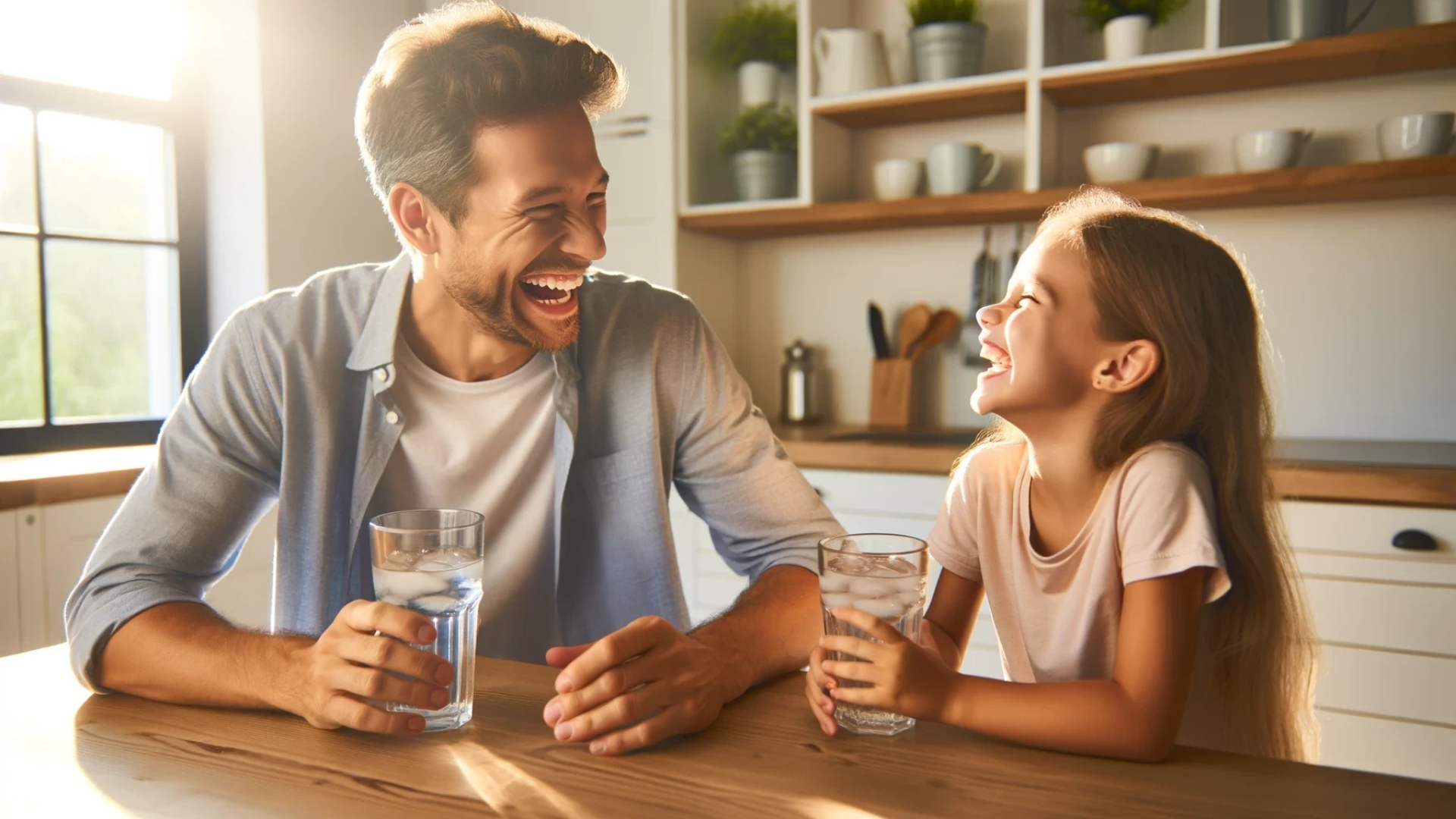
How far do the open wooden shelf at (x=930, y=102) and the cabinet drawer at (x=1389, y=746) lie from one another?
1575 mm

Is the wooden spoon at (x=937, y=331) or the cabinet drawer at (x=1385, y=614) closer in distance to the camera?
the cabinet drawer at (x=1385, y=614)

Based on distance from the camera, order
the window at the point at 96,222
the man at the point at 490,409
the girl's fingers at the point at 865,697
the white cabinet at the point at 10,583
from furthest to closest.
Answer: the window at the point at 96,222 < the white cabinet at the point at 10,583 < the man at the point at 490,409 < the girl's fingers at the point at 865,697

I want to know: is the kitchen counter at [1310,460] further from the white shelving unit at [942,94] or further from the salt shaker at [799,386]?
the white shelving unit at [942,94]

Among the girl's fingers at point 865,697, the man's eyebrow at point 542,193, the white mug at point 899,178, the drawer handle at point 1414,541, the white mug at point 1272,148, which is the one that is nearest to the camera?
the girl's fingers at point 865,697

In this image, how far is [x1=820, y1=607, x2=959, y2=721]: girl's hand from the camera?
2.53 feet

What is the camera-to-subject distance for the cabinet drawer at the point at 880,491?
2.42 m

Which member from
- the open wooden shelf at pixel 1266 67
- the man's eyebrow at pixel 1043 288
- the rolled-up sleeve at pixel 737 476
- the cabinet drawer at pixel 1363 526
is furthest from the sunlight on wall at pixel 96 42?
the cabinet drawer at pixel 1363 526

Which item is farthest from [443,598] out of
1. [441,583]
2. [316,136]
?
[316,136]

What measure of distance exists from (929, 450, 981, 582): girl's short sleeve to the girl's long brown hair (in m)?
0.17

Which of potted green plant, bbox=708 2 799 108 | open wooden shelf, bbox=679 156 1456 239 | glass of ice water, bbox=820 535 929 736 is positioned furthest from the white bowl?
glass of ice water, bbox=820 535 929 736

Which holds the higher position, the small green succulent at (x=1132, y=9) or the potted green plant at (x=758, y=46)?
the potted green plant at (x=758, y=46)

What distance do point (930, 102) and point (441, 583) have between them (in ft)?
7.42

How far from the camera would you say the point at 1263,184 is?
2.33m

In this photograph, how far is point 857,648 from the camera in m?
0.78
